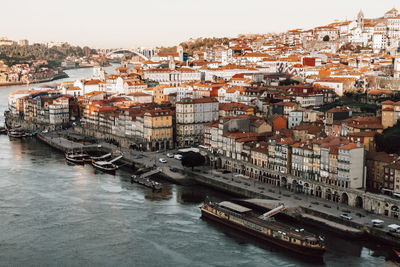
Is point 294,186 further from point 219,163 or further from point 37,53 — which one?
point 37,53

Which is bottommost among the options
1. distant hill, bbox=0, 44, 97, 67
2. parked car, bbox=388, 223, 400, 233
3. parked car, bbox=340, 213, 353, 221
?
parked car, bbox=388, 223, 400, 233

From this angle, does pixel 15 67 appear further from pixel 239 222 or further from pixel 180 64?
pixel 239 222

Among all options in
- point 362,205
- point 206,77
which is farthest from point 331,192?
point 206,77

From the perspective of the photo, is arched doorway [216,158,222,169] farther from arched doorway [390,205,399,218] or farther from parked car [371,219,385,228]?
parked car [371,219,385,228]

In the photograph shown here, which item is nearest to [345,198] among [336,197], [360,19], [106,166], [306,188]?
[336,197]

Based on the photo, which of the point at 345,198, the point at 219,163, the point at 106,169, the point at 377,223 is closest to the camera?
the point at 377,223

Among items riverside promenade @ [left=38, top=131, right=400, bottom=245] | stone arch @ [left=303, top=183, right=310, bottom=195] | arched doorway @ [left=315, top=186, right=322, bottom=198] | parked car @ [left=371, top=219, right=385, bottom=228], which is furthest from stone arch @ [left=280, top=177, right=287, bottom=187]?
parked car @ [left=371, top=219, right=385, bottom=228]
